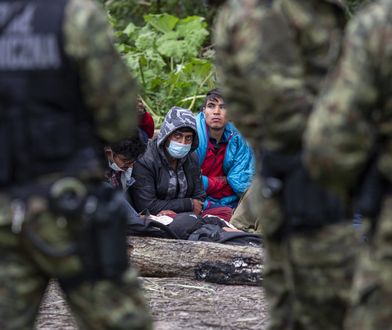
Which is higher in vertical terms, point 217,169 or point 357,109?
point 357,109

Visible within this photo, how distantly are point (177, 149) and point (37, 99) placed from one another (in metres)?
4.59

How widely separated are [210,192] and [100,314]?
16.9 ft

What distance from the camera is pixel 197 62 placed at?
11.6 metres

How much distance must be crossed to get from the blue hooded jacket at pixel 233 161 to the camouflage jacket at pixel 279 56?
16.0 feet

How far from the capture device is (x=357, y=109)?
396 cm

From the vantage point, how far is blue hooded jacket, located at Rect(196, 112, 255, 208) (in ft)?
30.9

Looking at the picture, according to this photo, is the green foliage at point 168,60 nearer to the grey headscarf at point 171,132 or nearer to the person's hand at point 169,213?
the grey headscarf at point 171,132

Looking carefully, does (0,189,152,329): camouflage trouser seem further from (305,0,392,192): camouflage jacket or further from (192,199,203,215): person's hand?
(192,199,203,215): person's hand

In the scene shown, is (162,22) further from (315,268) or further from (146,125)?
(315,268)

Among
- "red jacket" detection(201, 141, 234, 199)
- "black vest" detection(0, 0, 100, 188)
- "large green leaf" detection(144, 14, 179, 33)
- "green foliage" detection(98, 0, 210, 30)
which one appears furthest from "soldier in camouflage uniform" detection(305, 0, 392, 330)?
"green foliage" detection(98, 0, 210, 30)

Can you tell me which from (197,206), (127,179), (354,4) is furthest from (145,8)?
(127,179)

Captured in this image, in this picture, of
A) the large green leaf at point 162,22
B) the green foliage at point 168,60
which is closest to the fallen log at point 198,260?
the green foliage at point 168,60

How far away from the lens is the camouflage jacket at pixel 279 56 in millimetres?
4289

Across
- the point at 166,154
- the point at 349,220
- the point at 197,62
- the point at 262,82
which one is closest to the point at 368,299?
the point at 349,220
